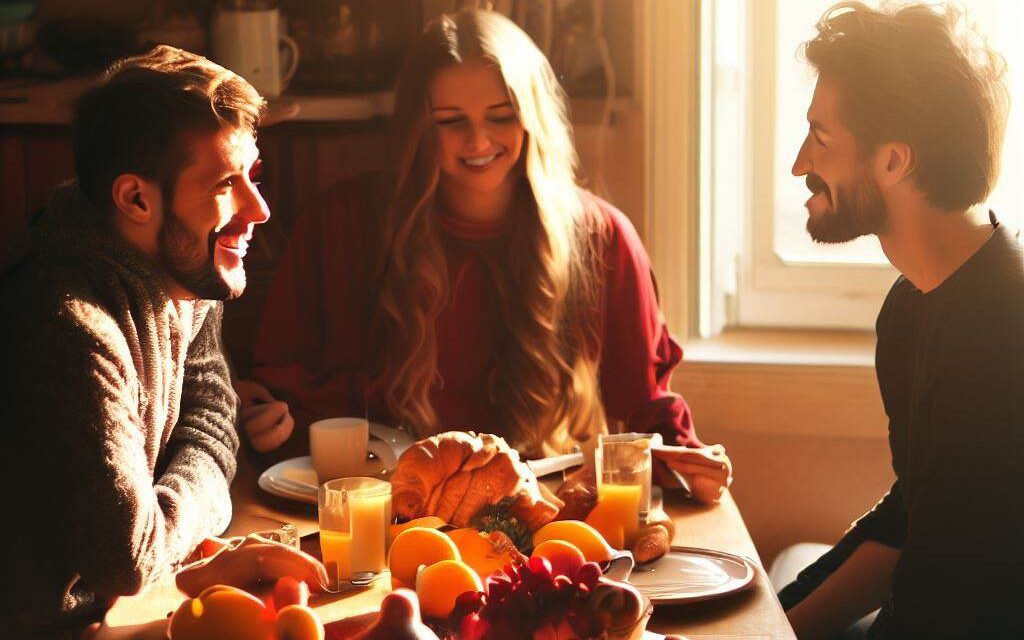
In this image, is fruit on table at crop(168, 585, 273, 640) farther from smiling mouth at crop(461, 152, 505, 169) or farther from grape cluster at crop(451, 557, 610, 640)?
smiling mouth at crop(461, 152, 505, 169)

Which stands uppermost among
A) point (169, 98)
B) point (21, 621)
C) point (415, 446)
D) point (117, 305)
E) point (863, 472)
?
point (169, 98)

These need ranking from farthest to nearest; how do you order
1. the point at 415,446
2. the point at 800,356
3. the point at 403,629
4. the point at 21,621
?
the point at 800,356 < the point at 415,446 < the point at 21,621 < the point at 403,629

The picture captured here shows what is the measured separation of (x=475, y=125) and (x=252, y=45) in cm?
60

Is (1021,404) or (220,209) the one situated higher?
(220,209)

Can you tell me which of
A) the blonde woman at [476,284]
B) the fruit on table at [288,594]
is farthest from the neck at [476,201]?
the fruit on table at [288,594]

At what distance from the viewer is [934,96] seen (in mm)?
1748

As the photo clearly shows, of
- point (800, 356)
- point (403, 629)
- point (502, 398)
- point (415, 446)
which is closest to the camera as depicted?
point (403, 629)

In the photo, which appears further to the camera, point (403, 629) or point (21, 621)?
point (21, 621)

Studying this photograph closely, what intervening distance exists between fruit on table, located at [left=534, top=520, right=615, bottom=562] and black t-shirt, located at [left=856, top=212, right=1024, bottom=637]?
0.48m

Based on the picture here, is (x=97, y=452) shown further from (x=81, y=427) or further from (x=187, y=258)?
(x=187, y=258)

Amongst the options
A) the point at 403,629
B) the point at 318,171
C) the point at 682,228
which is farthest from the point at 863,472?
the point at 403,629

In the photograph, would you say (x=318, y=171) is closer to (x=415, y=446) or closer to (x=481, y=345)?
(x=481, y=345)

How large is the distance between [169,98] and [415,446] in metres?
0.53

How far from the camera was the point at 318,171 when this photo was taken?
2625 millimetres
